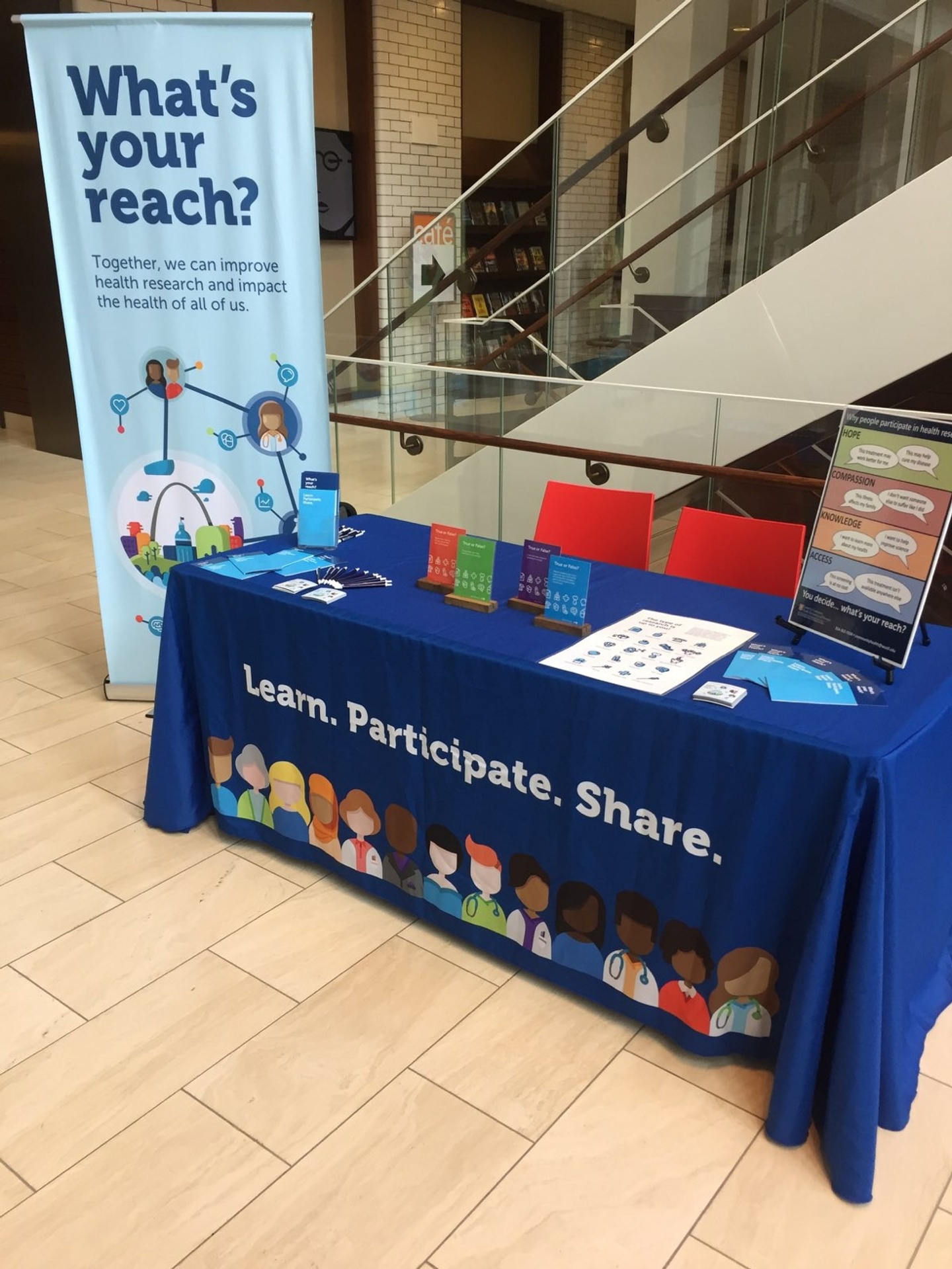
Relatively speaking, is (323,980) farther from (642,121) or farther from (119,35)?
(642,121)

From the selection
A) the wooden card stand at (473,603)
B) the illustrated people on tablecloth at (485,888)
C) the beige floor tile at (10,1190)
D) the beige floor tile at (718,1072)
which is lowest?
the beige floor tile at (10,1190)

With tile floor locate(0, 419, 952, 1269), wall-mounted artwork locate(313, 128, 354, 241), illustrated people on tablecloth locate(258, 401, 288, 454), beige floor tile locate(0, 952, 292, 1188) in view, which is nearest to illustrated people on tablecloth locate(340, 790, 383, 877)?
tile floor locate(0, 419, 952, 1269)

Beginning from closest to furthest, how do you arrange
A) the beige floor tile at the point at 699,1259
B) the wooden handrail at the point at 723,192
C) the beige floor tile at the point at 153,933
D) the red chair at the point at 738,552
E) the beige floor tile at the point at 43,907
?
1. the beige floor tile at the point at 699,1259
2. the beige floor tile at the point at 153,933
3. the beige floor tile at the point at 43,907
4. the red chair at the point at 738,552
5. the wooden handrail at the point at 723,192

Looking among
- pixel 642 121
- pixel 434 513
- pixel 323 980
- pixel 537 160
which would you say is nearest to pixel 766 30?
pixel 642 121

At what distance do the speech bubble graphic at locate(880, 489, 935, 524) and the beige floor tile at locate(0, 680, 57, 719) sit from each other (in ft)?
9.48

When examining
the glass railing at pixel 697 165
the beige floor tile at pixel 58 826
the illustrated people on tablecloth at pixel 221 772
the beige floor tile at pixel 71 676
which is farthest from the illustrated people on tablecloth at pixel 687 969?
the glass railing at pixel 697 165

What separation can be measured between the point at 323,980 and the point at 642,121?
4446 millimetres

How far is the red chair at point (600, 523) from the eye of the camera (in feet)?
9.77

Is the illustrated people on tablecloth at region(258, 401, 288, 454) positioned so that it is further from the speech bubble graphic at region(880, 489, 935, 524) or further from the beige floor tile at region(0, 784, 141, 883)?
the speech bubble graphic at region(880, 489, 935, 524)

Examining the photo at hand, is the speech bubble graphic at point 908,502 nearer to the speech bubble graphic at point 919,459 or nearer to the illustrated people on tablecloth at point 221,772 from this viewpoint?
the speech bubble graphic at point 919,459

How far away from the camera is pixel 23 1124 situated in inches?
73.5

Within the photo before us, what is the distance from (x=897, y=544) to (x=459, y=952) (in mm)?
1292

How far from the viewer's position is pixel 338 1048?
204cm

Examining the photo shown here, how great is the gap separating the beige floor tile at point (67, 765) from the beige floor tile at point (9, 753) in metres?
0.02
